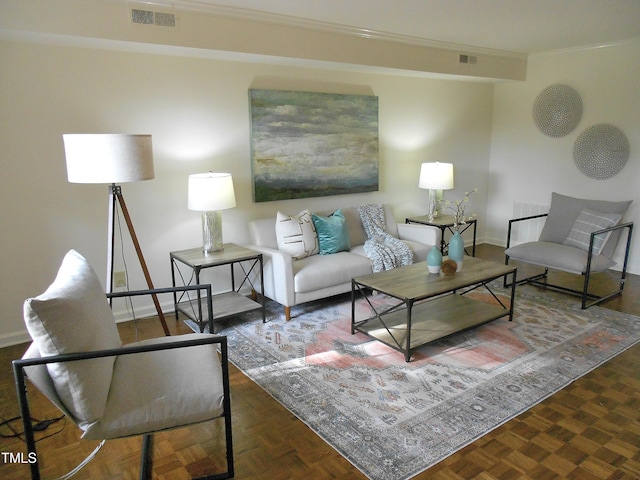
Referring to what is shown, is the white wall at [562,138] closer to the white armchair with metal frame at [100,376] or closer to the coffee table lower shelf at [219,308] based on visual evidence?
the coffee table lower shelf at [219,308]

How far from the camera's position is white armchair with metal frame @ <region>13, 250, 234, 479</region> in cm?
163

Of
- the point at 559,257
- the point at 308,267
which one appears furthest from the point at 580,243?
the point at 308,267

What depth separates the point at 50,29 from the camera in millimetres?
2777

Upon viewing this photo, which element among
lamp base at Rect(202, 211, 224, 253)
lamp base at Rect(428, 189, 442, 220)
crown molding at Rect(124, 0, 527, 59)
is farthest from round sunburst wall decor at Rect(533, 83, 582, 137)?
lamp base at Rect(202, 211, 224, 253)

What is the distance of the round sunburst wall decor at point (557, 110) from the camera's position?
16.8ft

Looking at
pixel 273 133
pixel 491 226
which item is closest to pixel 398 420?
pixel 273 133

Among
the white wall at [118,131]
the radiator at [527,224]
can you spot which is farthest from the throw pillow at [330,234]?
the radiator at [527,224]

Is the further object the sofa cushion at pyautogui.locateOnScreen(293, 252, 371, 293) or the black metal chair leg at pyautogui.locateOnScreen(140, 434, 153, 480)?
the sofa cushion at pyautogui.locateOnScreen(293, 252, 371, 293)

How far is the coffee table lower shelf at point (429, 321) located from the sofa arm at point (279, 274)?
0.60 meters

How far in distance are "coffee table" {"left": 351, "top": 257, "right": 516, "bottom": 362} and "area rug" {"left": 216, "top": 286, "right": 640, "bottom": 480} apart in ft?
0.34

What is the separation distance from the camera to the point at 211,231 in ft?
12.1

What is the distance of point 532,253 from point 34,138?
13.3 ft

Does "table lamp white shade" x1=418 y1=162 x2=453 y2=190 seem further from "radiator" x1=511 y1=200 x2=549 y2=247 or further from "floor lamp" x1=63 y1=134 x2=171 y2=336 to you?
"floor lamp" x1=63 y1=134 x2=171 y2=336

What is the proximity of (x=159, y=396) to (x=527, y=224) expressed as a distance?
514 centimetres
